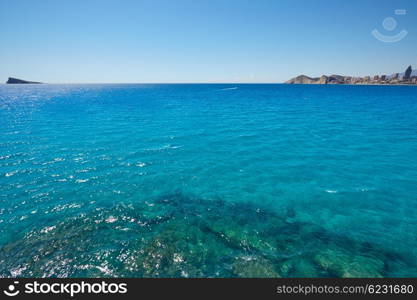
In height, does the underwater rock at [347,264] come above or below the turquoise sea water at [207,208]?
below

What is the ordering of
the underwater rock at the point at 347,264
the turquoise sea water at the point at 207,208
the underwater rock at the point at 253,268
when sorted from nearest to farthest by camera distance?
1. the underwater rock at the point at 253,268
2. the underwater rock at the point at 347,264
3. the turquoise sea water at the point at 207,208

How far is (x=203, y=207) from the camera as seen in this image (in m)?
15.5

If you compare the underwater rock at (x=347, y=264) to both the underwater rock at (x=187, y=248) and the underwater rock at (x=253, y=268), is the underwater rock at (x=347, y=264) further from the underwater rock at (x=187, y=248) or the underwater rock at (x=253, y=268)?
the underwater rock at (x=253, y=268)

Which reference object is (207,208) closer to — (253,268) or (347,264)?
(253,268)

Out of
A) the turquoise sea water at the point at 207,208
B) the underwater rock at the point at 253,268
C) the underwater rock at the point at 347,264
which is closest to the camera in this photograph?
the underwater rock at the point at 253,268

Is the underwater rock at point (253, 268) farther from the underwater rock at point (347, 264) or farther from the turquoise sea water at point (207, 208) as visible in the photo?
the underwater rock at point (347, 264)

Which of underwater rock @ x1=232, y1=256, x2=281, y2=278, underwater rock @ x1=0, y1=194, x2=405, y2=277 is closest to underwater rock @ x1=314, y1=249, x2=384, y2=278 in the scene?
underwater rock @ x1=0, y1=194, x2=405, y2=277

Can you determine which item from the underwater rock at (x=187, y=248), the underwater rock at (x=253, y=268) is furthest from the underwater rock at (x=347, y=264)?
the underwater rock at (x=253, y=268)

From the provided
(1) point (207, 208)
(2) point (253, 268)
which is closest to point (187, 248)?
(2) point (253, 268)

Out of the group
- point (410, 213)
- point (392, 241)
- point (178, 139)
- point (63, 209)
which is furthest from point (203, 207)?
point (178, 139)

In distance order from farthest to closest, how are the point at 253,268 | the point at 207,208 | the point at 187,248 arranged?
the point at 207,208 < the point at 187,248 < the point at 253,268

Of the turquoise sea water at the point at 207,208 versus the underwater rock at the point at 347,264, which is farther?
the turquoise sea water at the point at 207,208

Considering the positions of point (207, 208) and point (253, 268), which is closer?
point (253, 268)

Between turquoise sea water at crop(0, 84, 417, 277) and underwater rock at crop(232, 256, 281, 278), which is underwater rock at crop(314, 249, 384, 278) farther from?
underwater rock at crop(232, 256, 281, 278)
